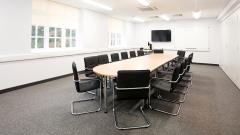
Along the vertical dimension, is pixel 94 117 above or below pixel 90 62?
below

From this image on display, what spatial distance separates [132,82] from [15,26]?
3318 millimetres

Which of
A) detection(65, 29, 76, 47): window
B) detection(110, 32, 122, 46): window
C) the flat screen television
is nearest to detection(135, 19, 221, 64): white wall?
the flat screen television

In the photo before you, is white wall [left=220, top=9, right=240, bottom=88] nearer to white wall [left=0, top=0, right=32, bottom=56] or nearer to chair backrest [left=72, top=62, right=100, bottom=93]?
chair backrest [left=72, top=62, right=100, bottom=93]

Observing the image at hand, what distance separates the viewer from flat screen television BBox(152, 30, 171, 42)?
33.8 feet

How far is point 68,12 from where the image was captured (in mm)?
6168

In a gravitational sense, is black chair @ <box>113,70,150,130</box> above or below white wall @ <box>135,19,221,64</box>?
below

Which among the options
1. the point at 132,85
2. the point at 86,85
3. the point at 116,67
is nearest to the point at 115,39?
the point at 116,67

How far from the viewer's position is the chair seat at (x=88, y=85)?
3038mm

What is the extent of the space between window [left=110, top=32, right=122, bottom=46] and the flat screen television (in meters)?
2.15

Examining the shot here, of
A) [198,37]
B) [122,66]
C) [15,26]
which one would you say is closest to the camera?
[122,66]

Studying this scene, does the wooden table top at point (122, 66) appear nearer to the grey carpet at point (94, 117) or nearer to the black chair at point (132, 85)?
the black chair at point (132, 85)

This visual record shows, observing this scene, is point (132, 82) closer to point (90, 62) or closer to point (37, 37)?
point (90, 62)

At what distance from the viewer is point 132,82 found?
98.3 inches

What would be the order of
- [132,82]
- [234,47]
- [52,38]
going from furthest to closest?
[52,38] < [234,47] < [132,82]
